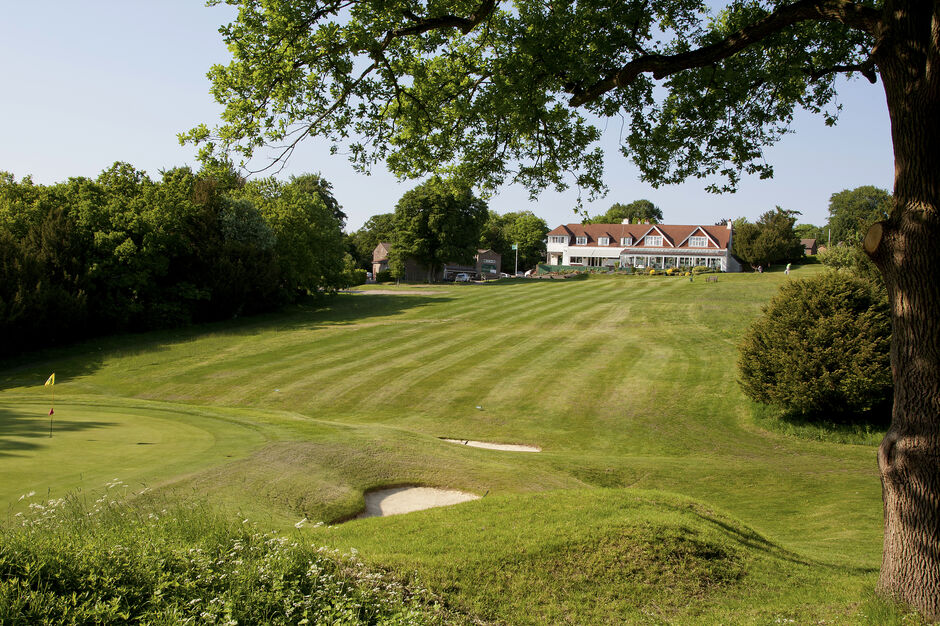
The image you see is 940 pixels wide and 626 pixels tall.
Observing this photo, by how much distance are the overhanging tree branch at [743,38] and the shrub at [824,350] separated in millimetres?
14154

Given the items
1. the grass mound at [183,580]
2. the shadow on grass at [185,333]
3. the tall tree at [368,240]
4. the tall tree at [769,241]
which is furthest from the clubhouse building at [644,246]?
the grass mound at [183,580]

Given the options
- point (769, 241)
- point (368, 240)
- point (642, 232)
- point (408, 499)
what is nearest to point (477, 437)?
point (408, 499)

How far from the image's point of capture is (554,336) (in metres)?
36.1

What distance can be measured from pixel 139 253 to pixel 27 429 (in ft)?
90.8

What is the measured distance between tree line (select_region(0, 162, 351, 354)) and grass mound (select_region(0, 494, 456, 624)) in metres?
30.6

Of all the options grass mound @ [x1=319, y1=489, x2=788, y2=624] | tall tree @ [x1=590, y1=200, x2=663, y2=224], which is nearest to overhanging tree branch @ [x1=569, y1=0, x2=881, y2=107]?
grass mound @ [x1=319, y1=489, x2=788, y2=624]

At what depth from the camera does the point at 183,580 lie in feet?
14.9

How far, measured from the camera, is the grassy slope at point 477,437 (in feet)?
22.7

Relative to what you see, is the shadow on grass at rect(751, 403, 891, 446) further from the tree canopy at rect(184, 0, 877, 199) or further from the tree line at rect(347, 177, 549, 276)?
the tree line at rect(347, 177, 549, 276)

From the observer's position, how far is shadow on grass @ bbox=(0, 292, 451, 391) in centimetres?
2880

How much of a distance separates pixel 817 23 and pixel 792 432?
14740 millimetres

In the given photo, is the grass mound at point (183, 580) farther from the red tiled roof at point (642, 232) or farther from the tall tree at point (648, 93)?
A: the red tiled roof at point (642, 232)

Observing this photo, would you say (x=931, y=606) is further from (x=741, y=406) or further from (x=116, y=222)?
(x=116, y=222)

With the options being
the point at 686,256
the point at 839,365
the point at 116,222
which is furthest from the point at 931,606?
the point at 686,256
